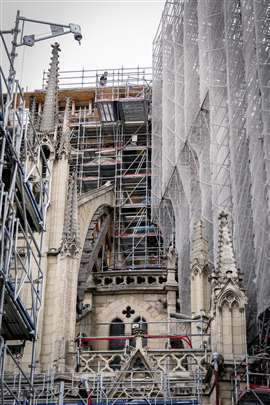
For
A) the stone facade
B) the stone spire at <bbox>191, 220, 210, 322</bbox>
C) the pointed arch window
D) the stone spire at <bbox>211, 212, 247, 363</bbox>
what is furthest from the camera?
the pointed arch window

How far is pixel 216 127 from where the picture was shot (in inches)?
1146

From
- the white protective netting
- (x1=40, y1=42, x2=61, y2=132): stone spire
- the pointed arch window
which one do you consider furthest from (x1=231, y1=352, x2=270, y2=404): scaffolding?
(x1=40, y1=42, x2=61, y2=132): stone spire

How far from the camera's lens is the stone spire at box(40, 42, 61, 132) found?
33.9m

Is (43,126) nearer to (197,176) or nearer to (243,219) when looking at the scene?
(197,176)

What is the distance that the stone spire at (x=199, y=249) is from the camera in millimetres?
27500

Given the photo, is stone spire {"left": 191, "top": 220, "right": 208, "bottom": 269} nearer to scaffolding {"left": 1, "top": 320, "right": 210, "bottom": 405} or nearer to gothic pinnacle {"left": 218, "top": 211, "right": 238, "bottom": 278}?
scaffolding {"left": 1, "top": 320, "right": 210, "bottom": 405}

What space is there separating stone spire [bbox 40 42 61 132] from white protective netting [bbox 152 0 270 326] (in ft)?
15.6

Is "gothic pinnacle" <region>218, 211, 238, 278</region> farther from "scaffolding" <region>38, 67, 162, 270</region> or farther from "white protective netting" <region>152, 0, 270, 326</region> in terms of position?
"scaffolding" <region>38, 67, 162, 270</region>

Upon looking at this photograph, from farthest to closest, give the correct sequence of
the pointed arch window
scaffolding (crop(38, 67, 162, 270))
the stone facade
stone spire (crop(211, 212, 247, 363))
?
scaffolding (crop(38, 67, 162, 270))
the pointed arch window
the stone facade
stone spire (crop(211, 212, 247, 363))

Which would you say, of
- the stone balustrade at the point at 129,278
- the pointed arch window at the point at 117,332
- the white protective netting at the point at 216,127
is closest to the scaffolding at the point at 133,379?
the white protective netting at the point at 216,127

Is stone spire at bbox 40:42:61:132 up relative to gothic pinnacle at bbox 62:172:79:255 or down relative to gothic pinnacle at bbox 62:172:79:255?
up

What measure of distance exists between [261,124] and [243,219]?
2.89 m

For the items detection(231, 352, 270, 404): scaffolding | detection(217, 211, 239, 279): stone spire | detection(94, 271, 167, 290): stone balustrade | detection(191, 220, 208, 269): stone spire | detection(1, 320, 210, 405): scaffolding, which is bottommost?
detection(231, 352, 270, 404): scaffolding

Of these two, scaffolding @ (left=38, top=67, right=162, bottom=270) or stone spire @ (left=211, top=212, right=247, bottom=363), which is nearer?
stone spire @ (left=211, top=212, right=247, bottom=363)
